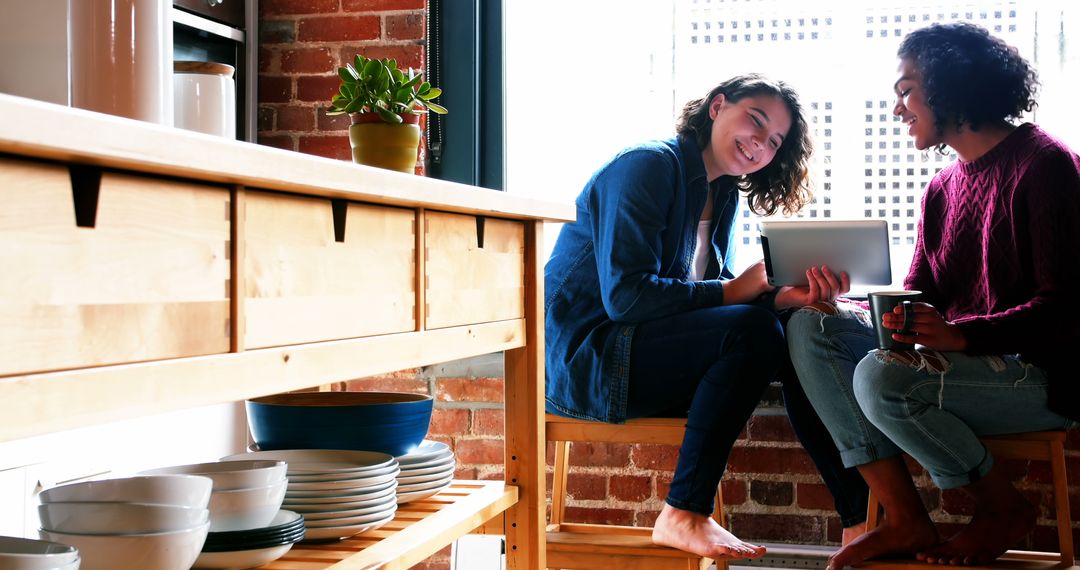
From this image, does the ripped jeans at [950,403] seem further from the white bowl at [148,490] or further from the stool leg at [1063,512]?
the white bowl at [148,490]

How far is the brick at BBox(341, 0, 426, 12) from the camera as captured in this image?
9.24ft

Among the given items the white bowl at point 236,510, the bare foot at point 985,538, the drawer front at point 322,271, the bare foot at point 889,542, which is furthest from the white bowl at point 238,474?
the bare foot at point 985,538

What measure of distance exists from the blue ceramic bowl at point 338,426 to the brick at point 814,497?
1.35 m

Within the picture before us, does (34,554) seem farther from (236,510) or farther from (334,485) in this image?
(334,485)

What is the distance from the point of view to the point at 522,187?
289 cm

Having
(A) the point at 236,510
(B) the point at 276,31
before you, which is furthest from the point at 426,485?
(B) the point at 276,31

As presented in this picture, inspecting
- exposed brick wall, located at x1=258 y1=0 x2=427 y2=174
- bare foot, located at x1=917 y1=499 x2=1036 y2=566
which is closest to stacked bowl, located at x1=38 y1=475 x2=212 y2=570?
bare foot, located at x1=917 y1=499 x2=1036 y2=566

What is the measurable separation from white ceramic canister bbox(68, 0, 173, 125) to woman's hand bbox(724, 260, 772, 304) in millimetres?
1503

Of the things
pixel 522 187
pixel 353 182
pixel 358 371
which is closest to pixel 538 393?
pixel 358 371

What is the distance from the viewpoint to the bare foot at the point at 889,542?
2.07 meters

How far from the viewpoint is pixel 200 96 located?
3.89ft

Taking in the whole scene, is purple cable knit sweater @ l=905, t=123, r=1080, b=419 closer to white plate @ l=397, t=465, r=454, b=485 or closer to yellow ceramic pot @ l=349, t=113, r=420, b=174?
white plate @ l=397, t=465, r=454, b=485

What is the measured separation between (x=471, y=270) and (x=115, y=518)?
0.57 m

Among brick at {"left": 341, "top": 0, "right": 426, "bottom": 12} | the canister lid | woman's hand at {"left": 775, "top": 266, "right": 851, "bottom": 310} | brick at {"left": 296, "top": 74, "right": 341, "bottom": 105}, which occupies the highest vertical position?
brick at {"left": 341, "top": 0, "right": 426, "bottom": 12}
